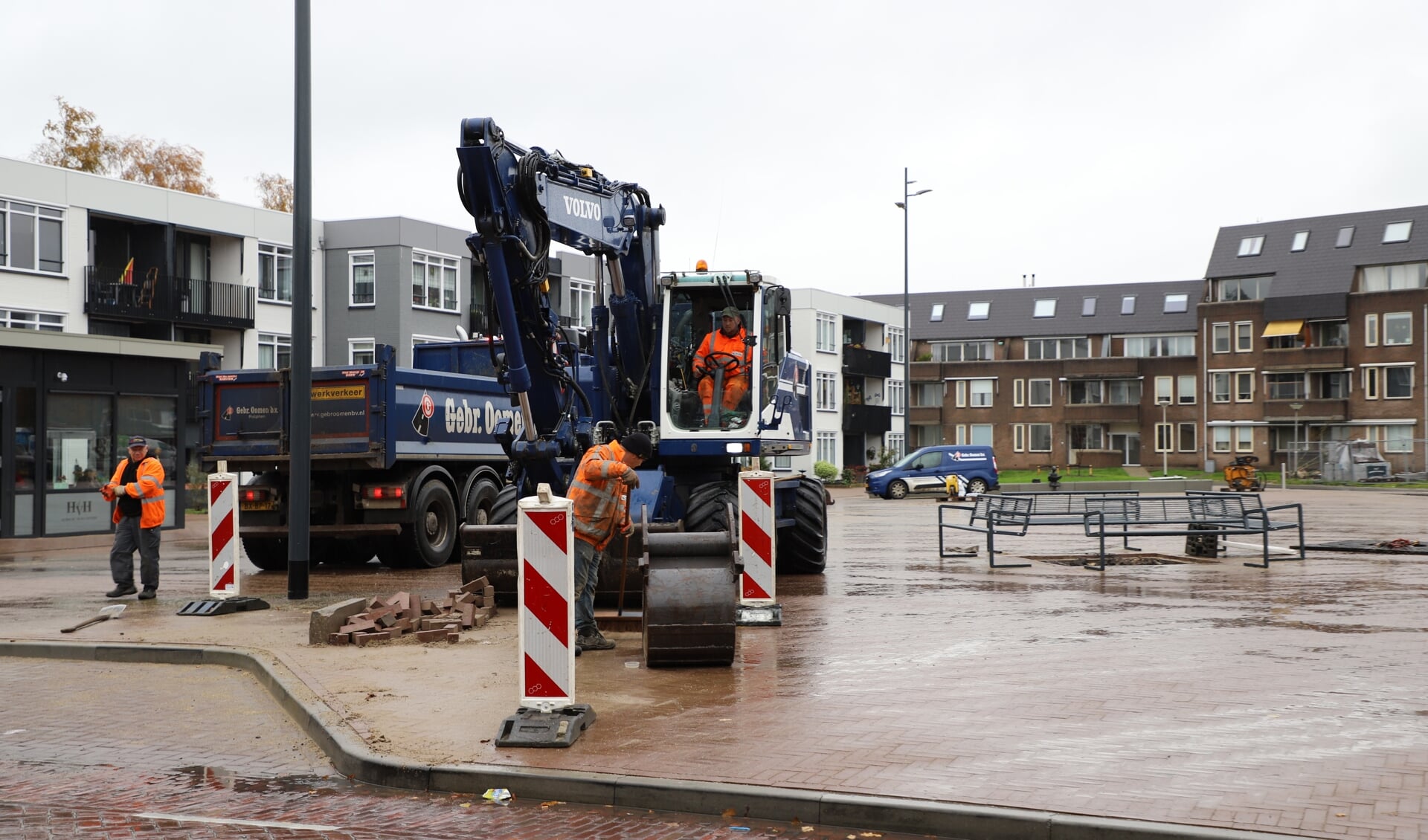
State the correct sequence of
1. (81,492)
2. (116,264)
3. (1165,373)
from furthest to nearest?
(1165,373)
(116,264)
(81,492)

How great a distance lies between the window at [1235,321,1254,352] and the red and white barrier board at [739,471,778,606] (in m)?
70.1

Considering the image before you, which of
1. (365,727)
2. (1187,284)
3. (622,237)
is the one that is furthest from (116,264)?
(1187,284)

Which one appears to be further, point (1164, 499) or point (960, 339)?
point (960, 339)

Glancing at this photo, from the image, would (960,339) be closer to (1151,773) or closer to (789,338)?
(789,338)

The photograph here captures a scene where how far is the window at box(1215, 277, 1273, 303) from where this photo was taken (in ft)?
247

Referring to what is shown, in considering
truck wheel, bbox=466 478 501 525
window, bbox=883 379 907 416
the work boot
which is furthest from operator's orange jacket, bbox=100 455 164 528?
window, bbox=883 379 907 416

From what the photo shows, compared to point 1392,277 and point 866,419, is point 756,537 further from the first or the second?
point 1392,277

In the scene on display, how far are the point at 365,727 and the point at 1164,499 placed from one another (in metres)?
13.1

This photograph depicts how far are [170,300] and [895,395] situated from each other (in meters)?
47.4

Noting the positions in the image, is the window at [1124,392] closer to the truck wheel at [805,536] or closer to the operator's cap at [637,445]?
the truck wheel at [805,536]

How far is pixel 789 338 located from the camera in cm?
1478

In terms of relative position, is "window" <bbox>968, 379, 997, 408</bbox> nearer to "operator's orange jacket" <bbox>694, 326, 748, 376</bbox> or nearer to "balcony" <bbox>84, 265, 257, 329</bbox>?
"balcony" <bbox>84, 265, 257, 329</bbox>

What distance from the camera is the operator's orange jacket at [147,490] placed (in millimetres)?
13891

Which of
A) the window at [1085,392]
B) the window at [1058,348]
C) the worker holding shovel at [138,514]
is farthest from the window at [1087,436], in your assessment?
the worker holding shovel at [138,514]
